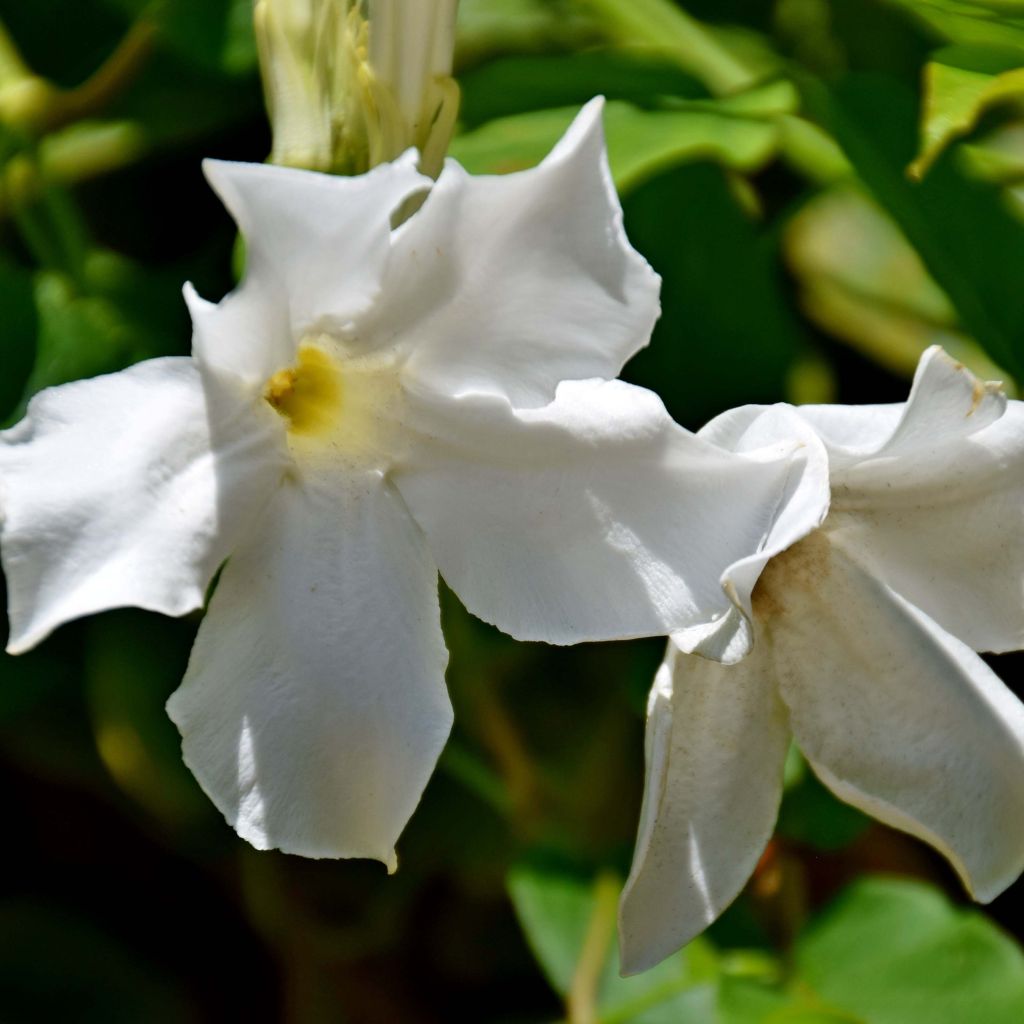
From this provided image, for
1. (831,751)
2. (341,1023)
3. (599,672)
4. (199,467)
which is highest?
(199,467)

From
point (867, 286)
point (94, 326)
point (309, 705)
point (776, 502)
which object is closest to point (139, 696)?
point (94, 326)

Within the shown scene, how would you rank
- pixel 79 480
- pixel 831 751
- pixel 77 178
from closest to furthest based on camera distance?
pixel 79 480, pixel 831 751, pixel 77 178

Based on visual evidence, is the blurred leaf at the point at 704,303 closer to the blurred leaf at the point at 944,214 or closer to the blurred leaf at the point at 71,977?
the blurred leaf at the point at 944,214

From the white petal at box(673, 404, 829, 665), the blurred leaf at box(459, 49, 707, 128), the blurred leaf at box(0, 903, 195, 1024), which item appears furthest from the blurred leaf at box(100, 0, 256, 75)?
the blurred leaf at box(0, 903, 195, 1024)

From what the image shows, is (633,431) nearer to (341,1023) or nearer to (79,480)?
(79,480)

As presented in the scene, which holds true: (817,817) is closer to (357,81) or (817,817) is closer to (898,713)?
(898,713)

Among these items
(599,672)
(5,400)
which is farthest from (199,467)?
(599,672)
